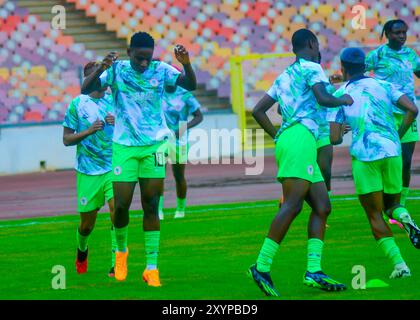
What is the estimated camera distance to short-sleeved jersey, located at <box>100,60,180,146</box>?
10922 millimetres

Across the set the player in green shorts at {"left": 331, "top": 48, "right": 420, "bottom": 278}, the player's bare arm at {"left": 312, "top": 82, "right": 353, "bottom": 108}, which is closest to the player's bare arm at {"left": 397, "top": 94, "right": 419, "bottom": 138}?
the player in green shorts at {"left": 331, "top": 48, "right": 420, "bottom": 278}

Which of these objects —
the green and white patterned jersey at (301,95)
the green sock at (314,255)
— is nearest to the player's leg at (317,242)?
the green sock at (314,255)

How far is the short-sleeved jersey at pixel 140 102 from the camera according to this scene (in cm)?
1092

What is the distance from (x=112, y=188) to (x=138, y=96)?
1.21m

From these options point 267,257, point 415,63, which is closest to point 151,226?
point 267,257

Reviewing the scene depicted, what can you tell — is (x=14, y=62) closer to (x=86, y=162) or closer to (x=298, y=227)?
(x=298, y=227)

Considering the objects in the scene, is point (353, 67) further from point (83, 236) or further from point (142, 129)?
point (83, 236)

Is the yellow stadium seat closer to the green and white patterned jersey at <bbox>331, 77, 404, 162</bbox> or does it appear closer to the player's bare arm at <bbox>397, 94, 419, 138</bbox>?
the player's bare arm at <bbox>397, 94, 419, 138</bbox>

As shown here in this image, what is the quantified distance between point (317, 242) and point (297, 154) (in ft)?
2.58

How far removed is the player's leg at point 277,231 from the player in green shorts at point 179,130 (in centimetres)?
748

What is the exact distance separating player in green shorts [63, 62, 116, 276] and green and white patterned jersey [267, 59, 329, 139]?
2569 mm

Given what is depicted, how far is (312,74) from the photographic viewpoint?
991 cm
